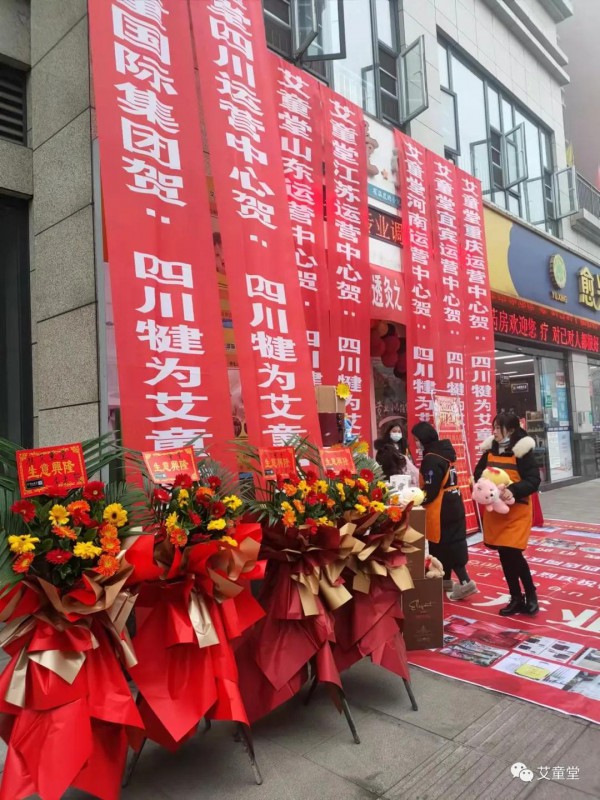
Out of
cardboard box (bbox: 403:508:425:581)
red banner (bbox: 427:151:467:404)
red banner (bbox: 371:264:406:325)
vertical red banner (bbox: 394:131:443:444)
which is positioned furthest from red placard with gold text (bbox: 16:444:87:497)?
red banner (bbox: 427:151:467:404)

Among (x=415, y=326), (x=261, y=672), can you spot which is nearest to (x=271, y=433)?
(x=261, y=672)

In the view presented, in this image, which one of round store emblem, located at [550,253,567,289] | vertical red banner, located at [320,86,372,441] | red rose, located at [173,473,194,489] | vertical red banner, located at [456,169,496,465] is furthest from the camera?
round store emblem, located at [550,253,567,289]

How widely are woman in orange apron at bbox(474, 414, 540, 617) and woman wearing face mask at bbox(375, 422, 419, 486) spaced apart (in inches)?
61.7

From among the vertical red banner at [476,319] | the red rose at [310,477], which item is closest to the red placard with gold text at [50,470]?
the red rose at [310,477]

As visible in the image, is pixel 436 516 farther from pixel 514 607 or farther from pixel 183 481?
pixel 183 481

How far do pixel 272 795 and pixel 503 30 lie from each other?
13538 millimetres

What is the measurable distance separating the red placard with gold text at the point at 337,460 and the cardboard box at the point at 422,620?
945 millimetres

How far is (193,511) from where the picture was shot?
94.6 inches

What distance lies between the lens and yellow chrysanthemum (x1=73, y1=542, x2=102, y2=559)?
2.00m

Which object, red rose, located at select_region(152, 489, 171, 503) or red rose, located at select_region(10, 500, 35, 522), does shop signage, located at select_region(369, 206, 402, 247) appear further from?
red rose, located at select_region(10, 500, 35, 522)

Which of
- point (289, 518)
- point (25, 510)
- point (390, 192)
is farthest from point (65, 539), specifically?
point (390, 192)

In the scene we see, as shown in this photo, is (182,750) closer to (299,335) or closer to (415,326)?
(299,335)

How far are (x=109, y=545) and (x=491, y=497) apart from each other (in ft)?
10.1

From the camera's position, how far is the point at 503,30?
11.4 meters
